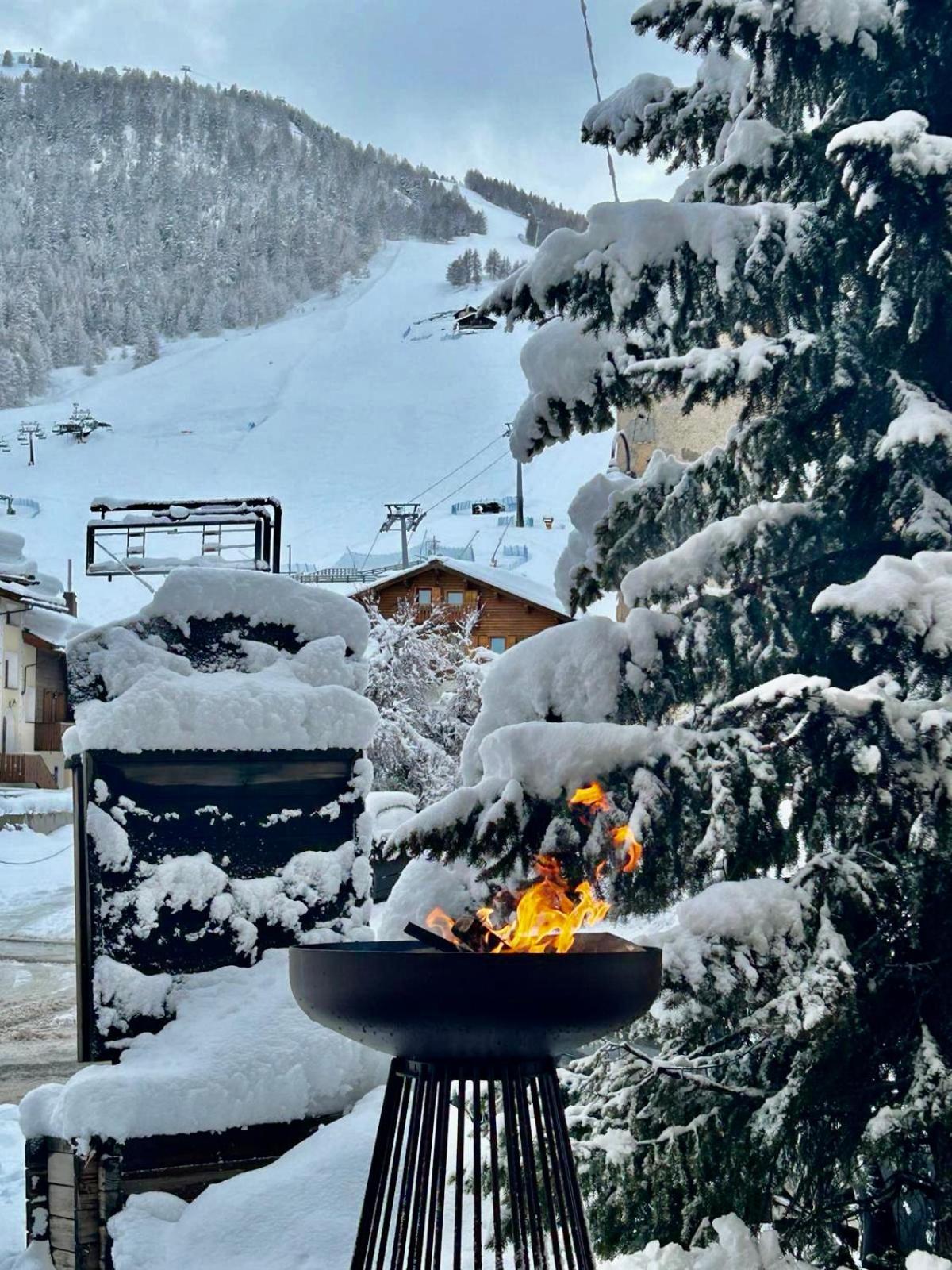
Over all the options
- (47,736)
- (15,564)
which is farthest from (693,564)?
(47,736)

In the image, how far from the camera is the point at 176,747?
534 cm

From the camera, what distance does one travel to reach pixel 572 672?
11.3 ft

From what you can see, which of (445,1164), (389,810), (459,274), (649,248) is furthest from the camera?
(459,274)

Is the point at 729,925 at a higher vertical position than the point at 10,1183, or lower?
higher

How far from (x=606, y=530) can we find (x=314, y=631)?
6.86 ft

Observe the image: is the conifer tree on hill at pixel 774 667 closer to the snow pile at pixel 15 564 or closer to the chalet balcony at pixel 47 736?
the snow pile at pixel 15 564

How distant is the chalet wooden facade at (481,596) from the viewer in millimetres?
Answer: 35625

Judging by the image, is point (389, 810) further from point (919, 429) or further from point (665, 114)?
point (919, 429)

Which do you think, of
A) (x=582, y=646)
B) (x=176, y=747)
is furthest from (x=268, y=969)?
(x=582, y=646)

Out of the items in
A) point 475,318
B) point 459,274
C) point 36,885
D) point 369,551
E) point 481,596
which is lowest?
point 36,885

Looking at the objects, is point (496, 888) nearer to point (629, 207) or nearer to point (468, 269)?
point (629, 207)

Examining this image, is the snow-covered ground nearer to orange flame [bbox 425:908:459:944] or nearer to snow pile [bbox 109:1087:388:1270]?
snow pile [bbox 109:1087:388:1270]

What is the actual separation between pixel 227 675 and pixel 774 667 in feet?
9.05

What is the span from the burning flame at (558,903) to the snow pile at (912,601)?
74 centimetres
